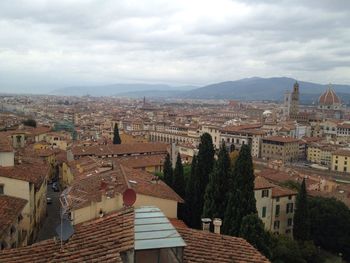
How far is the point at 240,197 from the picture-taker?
21188 mm

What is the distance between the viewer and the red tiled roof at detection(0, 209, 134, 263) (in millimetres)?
6137

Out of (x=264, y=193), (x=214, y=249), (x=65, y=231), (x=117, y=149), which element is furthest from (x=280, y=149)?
(x=65, y=231)

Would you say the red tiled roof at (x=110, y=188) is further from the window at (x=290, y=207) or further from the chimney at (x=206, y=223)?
the window at (x=290, y=207)

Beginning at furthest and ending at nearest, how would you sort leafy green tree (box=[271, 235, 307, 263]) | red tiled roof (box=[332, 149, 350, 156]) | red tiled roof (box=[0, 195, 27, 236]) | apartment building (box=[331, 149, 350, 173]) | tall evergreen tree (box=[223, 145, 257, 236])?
red tiled roof (box=[332, 149, 350, 156]) → apartment building (box=[331, 149, 350, 173]) → leafy green tree (box=[271, 235, 307, 263]) → tall evergreen tree (box=[223, 145, 257, 236]) → red tiled roof (box=[0, 195, 27, 236])

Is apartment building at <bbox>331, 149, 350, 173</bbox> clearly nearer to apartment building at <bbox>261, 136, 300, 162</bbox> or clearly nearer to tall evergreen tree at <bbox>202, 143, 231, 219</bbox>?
apartment building at <bbox>261, 136, 300, 162</bbox>

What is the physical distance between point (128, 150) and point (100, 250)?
44721 mm

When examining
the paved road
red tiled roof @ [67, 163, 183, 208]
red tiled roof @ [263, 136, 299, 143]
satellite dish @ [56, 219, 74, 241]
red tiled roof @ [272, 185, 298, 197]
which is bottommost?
red tiled roof @ [263, 136, 299, 143]

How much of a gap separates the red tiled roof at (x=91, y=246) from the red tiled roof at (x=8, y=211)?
664 cm

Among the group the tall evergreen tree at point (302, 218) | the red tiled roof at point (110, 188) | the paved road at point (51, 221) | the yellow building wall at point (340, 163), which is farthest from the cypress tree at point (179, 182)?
the yellow building wall at point (340, 163)

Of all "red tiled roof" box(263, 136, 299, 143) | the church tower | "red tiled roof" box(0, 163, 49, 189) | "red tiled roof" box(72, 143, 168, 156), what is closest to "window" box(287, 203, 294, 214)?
"red tiled roof" box(0, 163, 49, 189)

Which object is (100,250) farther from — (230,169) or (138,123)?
(138,123)

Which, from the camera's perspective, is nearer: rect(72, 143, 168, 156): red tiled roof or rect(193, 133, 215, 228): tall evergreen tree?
rect(193, 133, 215, 228): tall evergreen tree

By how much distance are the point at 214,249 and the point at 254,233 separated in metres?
11.6

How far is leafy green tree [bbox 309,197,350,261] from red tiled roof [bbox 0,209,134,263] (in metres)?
29.7
